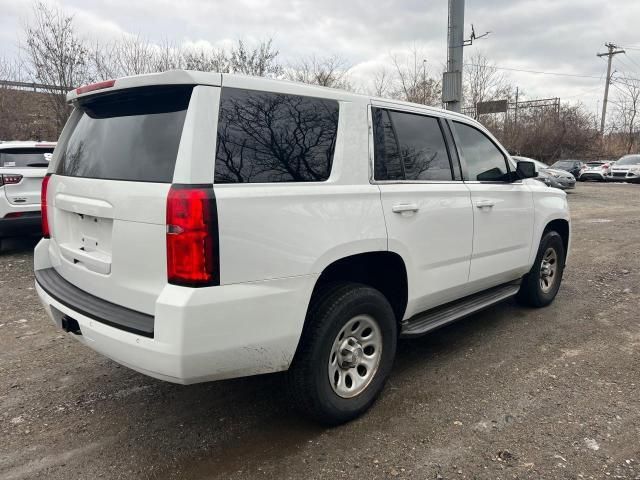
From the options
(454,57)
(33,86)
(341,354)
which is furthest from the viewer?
Result: (33,86)

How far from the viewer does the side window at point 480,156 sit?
381cm

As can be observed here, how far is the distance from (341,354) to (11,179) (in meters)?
6.11

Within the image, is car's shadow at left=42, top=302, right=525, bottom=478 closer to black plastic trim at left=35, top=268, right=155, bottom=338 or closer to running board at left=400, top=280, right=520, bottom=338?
running board at left=400, top=280, right=520, bottom=338

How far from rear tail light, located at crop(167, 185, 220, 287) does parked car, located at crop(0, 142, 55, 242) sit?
5.84m

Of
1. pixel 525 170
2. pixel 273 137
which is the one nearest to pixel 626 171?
pixel 525 170

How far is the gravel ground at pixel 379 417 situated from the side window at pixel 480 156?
144 centimetres

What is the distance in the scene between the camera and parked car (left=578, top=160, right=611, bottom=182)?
2683 cm

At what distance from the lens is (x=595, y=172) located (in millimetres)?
27031

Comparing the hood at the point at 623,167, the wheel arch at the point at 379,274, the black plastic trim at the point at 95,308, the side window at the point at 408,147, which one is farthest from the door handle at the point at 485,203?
the hood at the point at 623,167

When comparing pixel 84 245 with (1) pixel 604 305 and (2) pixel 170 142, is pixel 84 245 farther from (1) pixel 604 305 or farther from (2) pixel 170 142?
(1) pixel 604 305

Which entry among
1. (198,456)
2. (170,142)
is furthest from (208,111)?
(198,456)

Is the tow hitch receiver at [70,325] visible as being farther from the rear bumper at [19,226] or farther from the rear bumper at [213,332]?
the rear bumper at [19,226]

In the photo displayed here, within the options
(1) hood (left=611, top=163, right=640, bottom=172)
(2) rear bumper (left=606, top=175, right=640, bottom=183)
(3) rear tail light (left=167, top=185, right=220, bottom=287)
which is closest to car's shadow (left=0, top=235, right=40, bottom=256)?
(3) rear tail light (left=167, top=185, right=220, bottom=287)

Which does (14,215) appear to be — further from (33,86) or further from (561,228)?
(33,86)
